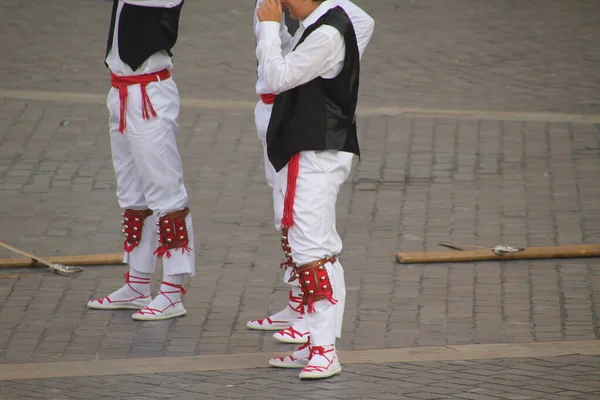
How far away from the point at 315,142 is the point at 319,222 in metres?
0.38

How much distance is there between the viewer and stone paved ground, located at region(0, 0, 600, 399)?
6734 mm

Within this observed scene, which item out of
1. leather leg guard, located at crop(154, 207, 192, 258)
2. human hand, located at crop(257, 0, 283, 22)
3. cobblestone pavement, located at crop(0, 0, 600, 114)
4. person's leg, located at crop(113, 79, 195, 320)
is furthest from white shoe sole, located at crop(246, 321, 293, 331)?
cobblestone pavement, located at crop(0, 0, 600, 114)

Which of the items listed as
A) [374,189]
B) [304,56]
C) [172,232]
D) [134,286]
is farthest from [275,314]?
[374,189]

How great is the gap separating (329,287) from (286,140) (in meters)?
0.72

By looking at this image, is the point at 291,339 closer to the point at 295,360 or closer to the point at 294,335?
the point at 294,335

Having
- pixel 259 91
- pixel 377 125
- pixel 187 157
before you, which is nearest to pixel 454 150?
pixel 377 125

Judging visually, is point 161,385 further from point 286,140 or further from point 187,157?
point 187,157

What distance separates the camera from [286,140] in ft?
19.1

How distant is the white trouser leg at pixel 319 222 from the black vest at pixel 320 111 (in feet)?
0.23

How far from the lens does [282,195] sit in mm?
6133

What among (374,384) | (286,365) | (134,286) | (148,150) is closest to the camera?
(374,384)

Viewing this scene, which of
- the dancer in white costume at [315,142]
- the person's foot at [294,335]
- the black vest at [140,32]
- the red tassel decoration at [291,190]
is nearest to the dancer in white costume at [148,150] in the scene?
the black vest at [140,32]

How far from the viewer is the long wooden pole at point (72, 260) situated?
7703 millimetres

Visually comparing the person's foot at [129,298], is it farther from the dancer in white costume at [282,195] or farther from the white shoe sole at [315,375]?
the white shoe sole at [315,375]
